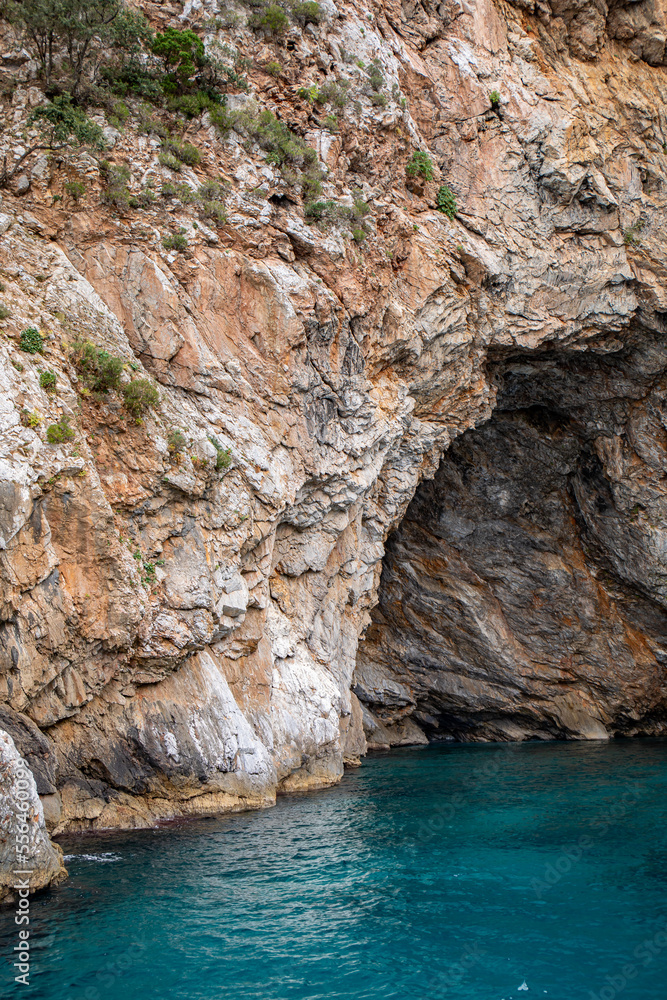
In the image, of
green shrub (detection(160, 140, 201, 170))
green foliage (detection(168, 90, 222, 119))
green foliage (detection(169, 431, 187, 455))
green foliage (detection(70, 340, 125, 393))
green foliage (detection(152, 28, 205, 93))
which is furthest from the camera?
green foliage (detection(168, 90, 222, 119))

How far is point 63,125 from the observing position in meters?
18.8

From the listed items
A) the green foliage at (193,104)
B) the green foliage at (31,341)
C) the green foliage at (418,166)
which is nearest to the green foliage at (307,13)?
the green foliage at (193,104)

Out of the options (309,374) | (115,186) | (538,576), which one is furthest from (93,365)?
(538,576)

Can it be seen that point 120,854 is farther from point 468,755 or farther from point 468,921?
point 468,755

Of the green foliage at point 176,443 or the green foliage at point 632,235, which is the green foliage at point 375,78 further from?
the green foliage at point 176,443

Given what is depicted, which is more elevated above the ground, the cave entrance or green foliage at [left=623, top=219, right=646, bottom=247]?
green foliage at [left=623, top=219, right=646, bottom=247]

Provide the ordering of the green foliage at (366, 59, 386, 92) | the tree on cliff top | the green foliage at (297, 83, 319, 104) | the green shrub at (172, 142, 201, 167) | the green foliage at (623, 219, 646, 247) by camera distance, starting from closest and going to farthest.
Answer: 1. the tree on cliff top
2. the green shrub at (172, 142, 201, 167)
3. the green foliage at (297, 83, 319, 104)
4. the green foliage at (366, 59, 386, 92)
5. the green foliage at (623, 219, 646, 247)

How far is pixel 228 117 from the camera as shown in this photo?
20984 mm

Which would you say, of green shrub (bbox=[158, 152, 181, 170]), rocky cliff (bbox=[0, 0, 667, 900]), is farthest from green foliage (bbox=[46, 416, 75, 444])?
green shrub (bbox=[158, 152, 181, 170])

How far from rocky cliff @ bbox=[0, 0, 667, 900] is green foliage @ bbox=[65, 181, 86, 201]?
3.4 inches

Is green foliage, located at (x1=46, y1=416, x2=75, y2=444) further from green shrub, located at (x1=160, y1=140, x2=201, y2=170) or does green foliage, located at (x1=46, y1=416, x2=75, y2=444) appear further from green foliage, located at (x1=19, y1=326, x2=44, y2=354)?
green shrub, located at (x1=160, y1=140, x2=201, y2=170)

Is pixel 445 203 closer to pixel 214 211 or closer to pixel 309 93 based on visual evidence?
pixel 309 93

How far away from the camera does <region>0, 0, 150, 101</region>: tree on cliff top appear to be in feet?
60.6

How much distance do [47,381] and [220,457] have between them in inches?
183
